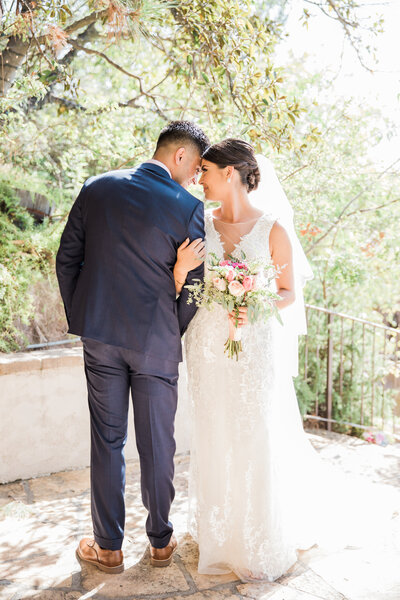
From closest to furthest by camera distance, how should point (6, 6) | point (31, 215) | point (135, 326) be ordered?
point (135, 326), point (6, 6), point (31, 215)

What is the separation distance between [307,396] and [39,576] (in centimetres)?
431

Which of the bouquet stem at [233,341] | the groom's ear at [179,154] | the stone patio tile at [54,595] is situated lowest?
the stone patio tile at [54,595]

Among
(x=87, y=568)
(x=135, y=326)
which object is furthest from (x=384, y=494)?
(x=135, y=326)

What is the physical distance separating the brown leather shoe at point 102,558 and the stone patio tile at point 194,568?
1.16 ft

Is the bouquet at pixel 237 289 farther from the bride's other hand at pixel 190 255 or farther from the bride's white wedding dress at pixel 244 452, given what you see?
the bride's white wedding dress at pixel 244 452

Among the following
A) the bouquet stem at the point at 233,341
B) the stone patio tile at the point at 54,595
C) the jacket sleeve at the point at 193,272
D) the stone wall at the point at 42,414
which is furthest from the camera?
the stone wall at the point at 42,414

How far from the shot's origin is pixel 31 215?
211 inches

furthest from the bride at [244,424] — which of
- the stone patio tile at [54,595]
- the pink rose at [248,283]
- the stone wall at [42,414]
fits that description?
the stone wall at [42,414]

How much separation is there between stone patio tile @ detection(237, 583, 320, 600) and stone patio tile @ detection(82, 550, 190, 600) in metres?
0.29

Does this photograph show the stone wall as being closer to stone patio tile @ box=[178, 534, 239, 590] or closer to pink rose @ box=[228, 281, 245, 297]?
stone patio tile @ box=[178, 534, 239, 590]

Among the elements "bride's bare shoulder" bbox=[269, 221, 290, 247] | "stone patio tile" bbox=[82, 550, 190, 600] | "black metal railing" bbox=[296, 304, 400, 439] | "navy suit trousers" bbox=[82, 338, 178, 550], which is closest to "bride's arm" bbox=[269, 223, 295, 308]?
"bride's bare shoulder" bbox=[269, 221, 290, 247]

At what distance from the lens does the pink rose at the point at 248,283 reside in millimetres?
2545

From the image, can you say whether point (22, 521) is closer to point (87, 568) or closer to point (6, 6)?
point (87, 568)

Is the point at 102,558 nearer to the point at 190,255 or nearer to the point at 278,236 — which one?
the point at 190,255
